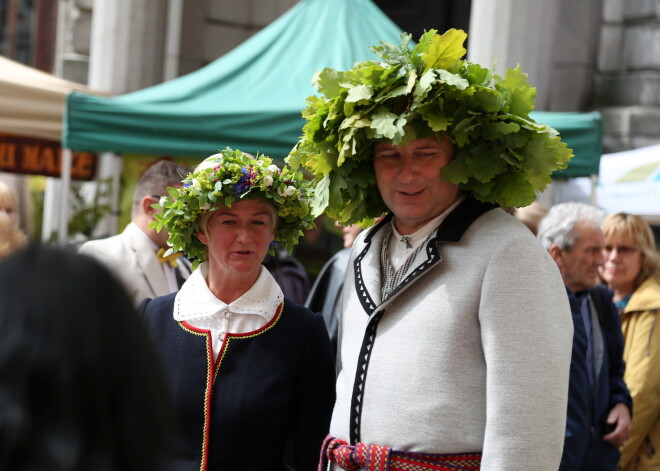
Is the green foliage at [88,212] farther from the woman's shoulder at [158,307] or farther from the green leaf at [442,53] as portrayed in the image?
the green leaf at [442,53]

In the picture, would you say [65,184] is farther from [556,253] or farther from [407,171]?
[407,171]

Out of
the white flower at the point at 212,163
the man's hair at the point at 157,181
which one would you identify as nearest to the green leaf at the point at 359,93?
the white flower at the point at 212,163


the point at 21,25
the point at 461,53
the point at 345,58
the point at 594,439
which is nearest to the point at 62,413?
the point at 461,53

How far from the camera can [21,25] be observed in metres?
27.0

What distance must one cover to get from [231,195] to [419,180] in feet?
2.11

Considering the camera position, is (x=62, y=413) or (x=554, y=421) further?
(x=554, y=421)

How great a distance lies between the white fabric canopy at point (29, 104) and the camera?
596cm

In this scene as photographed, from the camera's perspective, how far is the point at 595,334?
14.8ft

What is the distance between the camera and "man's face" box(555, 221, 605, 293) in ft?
15.1

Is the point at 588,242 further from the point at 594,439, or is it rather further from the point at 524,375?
the point at 524,375

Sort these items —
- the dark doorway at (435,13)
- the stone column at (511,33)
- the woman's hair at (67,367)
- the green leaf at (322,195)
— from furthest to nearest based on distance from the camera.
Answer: the dark doorway at (435,13) → the stone column at (511,33) → the green leaf at (322,195) → the woman's hair at (67,367)

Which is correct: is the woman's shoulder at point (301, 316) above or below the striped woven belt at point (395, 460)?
above

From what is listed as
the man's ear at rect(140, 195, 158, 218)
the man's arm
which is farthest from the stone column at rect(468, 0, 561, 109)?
the man's arm

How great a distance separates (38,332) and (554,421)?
5.22 feet
